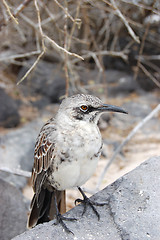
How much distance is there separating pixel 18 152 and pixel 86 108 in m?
3.02

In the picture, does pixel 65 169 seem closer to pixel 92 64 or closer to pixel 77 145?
pixel 77 145

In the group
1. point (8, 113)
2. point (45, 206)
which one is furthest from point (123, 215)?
point (8, 113)

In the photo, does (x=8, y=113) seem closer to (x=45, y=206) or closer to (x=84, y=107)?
(x=45, y=206)

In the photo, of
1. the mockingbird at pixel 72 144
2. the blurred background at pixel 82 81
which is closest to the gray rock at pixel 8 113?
the blurred background at pixel 82 81

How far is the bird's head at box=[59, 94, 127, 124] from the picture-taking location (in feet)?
9.70

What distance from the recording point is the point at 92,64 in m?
9.26

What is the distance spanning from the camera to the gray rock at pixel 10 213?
11.8 feet

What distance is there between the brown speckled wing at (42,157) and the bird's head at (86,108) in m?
0.27

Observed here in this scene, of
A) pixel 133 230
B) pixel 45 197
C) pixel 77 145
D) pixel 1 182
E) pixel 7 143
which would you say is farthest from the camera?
pixel 7 143

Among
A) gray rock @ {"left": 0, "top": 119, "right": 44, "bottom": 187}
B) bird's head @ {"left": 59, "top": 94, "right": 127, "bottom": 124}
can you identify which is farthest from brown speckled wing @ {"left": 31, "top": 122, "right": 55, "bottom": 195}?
gray rock @ {"left": 0, "top": 119, "right": 44, "bottom": 187}

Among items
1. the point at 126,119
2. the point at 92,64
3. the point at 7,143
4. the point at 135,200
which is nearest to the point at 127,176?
the point at 135,200

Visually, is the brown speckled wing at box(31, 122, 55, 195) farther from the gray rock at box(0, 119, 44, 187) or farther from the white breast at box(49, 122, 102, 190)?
the gray rock at box(0, 119, 44, 187)

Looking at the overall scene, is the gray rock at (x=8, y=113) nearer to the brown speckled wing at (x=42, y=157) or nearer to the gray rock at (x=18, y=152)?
the gray rock at (x=18, y=152)

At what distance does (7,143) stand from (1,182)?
82.3 inches
